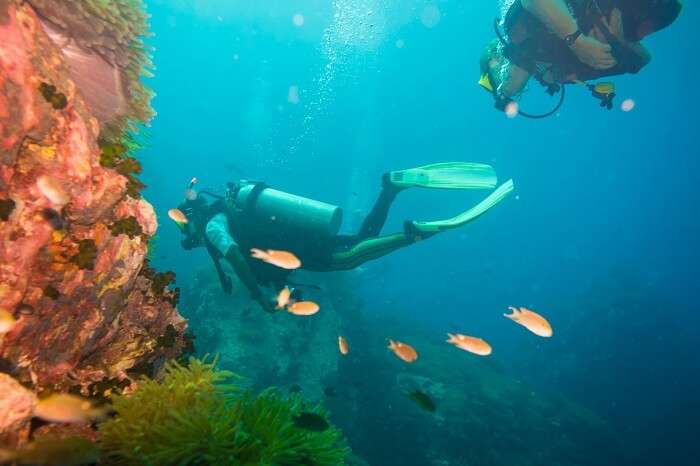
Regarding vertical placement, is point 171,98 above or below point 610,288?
above

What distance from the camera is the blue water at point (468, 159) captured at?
30797 millimetres

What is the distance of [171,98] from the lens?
4601 inches

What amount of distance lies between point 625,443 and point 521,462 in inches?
367

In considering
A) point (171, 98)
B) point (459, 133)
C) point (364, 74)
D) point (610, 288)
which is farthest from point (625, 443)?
point (171, 98)

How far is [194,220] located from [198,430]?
6878 millimetres

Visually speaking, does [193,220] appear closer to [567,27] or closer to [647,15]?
[567,27]

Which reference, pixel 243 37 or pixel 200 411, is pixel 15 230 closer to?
pixel 200 411

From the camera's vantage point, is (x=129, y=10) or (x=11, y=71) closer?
(x=11, y=71)

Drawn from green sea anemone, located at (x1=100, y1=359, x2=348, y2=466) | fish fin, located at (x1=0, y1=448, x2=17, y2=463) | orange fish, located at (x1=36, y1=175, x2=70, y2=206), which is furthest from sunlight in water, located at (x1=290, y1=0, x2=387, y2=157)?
fish fin, located at (x1=0, y1=448, x2=17, y2=463)

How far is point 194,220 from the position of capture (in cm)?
903

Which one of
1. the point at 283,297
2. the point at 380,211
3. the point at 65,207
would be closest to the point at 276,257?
the point at 283,297

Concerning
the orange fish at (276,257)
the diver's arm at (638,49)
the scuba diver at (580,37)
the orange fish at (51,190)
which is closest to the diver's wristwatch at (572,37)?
the scuba diver at (580,37)

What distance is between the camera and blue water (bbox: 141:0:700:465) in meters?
30.8

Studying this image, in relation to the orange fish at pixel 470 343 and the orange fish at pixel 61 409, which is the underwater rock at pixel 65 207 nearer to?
the orange fish at pixel 61 409
